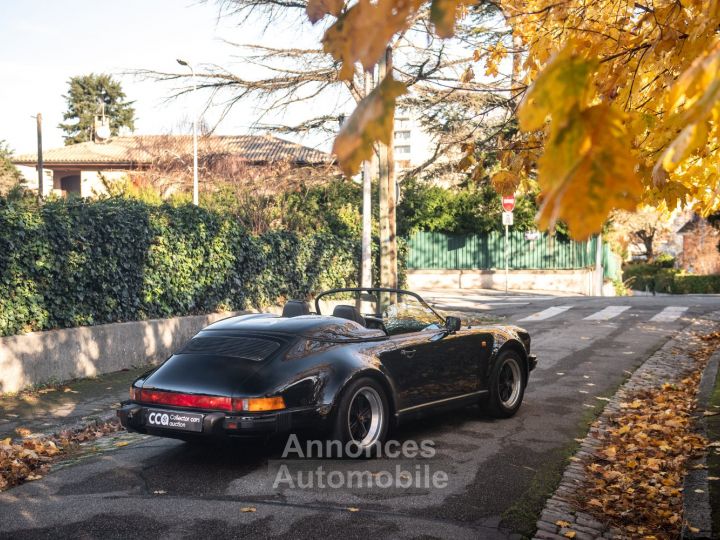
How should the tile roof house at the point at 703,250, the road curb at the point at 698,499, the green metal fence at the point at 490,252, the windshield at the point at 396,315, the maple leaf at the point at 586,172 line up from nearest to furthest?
the maple leaf at the point at 586,172, the road curb at the point at 698,499, the windshield at the point at 396,315, the green metal fence at the point at 490,252, the tile roof house at the point at 703,250

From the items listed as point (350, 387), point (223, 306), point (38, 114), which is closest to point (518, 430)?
point (350, 387)

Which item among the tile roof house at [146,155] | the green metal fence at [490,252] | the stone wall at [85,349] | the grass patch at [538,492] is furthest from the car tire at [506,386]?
the tile roof house at [146,155]

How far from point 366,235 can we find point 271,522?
14955mm

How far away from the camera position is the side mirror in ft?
26.4

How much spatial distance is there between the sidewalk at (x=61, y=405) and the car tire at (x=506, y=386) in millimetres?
4178

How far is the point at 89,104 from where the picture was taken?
3452 inches

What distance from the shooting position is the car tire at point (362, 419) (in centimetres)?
659

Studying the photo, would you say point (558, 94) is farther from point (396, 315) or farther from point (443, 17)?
point (396, 315)

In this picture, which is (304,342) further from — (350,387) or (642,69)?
(642,69)

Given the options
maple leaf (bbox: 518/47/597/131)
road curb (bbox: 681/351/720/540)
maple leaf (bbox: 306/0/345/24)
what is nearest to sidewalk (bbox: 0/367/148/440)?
road curb (bbox: 681/351/720/540)

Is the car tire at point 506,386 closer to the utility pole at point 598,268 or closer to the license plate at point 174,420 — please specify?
the license plate at point 174,420

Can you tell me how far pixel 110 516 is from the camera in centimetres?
539

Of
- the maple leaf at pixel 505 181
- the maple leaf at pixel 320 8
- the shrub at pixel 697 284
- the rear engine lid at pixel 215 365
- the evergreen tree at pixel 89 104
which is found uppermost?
the evergreen tree at pixel 89 104

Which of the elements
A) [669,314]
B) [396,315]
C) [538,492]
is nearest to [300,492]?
[538,492]
